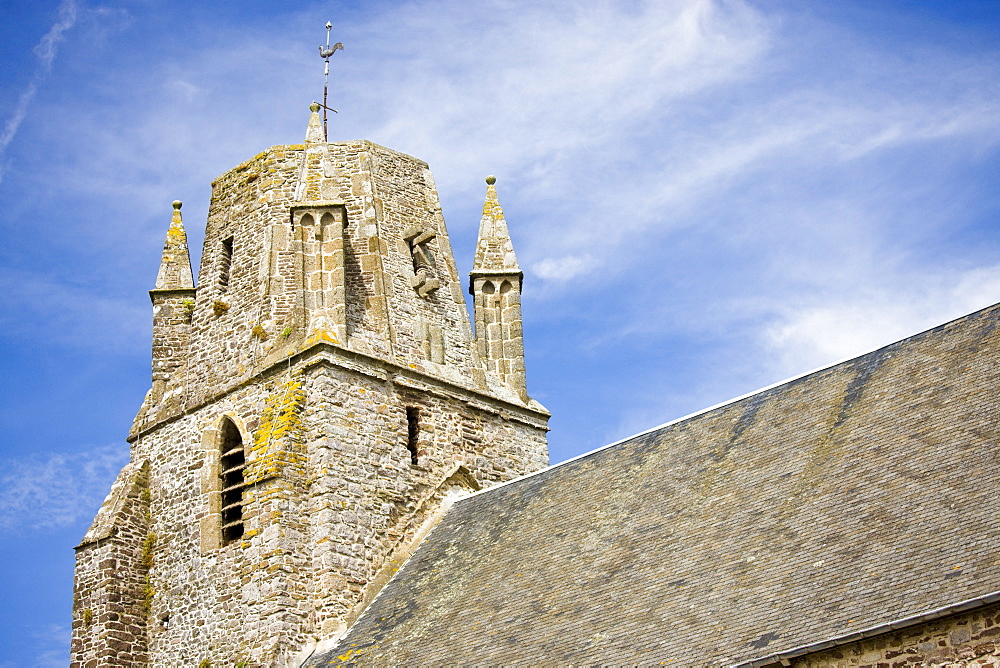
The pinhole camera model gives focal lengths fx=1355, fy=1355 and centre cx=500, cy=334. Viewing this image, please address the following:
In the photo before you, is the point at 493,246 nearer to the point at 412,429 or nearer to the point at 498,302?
the point at 498,302

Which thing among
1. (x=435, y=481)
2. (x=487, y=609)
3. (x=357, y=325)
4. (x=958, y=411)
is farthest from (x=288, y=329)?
(x=958, y=411)

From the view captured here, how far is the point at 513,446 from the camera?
70.7 feet

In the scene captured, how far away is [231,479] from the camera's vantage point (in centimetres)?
2022

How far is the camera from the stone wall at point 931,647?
1119 centimetres

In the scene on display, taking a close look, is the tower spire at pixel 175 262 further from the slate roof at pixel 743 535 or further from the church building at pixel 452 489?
the slate roof at pixel 743 535

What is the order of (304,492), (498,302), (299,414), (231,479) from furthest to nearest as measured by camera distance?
(498,302), (231,479), (299,414), (304,492)

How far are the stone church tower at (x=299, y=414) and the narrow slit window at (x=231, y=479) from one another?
4 centimetres

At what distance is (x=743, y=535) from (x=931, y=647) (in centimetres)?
316

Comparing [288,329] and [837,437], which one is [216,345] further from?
[837,437]

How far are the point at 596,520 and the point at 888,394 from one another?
3.84m

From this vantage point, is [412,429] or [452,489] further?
[412,429]

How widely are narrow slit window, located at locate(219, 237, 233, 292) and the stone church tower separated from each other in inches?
1.1

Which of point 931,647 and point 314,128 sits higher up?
point 314,128

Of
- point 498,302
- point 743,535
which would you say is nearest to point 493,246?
point 498,302
